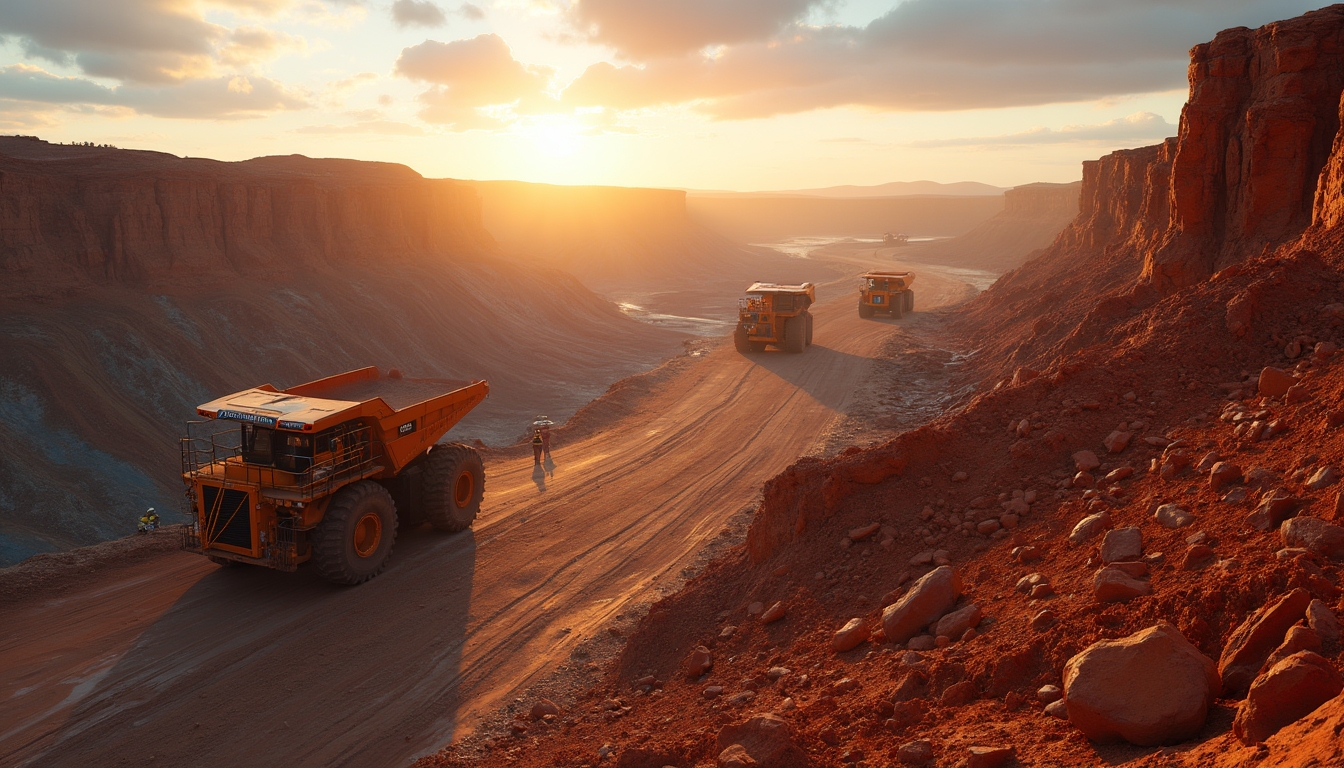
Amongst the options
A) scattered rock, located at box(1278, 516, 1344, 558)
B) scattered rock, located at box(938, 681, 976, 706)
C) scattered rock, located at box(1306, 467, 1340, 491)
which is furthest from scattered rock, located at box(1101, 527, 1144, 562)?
scattered rock, located at box(938, 681, 976, 706)

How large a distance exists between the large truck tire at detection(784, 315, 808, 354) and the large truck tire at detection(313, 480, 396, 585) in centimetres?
2000

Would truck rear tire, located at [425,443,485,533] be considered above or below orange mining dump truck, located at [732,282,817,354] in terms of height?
below

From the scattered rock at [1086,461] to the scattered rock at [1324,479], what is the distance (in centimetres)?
240

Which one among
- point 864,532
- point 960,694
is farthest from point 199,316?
point 960,694

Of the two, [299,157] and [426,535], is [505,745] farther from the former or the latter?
[299,157]

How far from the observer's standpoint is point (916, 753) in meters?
5.14

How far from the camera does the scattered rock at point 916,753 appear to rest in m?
5.13

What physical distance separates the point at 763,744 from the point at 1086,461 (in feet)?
16.5

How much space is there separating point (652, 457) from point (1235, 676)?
46.9 ft

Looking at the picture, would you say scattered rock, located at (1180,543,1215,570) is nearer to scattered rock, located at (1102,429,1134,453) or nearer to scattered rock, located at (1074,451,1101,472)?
scattered rock, located at (1074,451,1101,472)

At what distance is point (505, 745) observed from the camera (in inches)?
324

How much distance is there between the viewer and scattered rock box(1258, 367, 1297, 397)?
27.0 feet

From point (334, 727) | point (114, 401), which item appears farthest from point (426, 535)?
point (114, 401)

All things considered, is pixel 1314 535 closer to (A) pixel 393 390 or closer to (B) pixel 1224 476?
(B) pixel 1224 476
